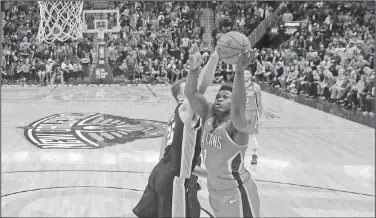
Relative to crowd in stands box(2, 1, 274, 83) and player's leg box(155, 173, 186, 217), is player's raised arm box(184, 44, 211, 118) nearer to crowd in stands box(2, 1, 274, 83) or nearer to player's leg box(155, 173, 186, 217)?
player's leg box(155, 173, 186, 217)

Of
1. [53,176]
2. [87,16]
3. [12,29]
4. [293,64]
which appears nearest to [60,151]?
[53,176]

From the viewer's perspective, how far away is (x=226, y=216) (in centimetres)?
290

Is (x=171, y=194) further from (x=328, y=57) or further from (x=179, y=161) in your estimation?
(x=328, y=57)

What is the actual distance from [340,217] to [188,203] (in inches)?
69.1

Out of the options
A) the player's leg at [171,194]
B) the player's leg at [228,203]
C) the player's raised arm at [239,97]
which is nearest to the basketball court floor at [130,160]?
the player's leg at [171,194]

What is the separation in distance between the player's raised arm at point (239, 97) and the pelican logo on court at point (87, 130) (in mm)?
5217

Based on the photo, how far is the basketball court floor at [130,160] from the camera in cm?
492

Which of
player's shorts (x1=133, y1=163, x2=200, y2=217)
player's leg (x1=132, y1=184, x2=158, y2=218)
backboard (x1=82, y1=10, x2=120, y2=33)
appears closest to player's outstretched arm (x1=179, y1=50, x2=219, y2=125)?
player's shorts (x1=133, y1=163, x2=200, y2=217)

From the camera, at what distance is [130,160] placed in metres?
6.81

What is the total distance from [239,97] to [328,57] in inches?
501

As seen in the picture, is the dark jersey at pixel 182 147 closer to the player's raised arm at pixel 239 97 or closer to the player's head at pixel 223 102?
the player's head at pixel 223 102

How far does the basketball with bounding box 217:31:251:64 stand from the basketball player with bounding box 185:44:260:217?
0.26 m

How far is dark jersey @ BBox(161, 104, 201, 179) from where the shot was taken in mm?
3330

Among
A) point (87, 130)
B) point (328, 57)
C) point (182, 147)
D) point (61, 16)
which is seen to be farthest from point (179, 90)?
point (328, 57)
